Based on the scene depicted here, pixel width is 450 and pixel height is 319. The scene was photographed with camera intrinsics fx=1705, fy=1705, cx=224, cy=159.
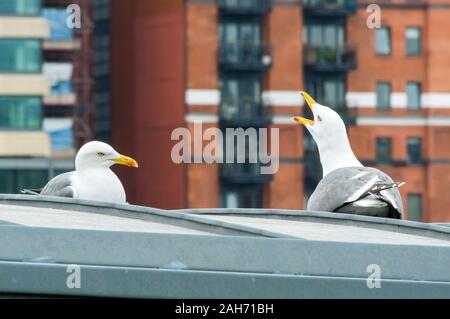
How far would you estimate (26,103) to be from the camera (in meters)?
71.1

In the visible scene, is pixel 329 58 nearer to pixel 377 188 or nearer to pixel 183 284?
pixel 377 188

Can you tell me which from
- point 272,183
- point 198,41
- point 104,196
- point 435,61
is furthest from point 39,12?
point 104,196

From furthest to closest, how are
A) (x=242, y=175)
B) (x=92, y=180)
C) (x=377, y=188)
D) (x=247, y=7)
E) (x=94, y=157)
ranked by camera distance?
(x=247, y=7) → (x=242, y=175) → (x=94, y=157) → (x=92, y=180) → (x=377, y=188)

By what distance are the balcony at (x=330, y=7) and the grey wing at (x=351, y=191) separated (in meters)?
61.6

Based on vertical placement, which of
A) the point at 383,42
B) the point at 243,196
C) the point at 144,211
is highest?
the point at 383,42

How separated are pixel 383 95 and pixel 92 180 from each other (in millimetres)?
63431

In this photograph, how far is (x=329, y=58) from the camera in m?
77.4

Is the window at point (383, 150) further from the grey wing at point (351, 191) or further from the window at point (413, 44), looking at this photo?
the grey wing at point (351, 191)

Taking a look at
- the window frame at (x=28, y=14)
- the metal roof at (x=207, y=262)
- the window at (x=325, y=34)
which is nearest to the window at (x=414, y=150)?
the window at (x=325, y=34)

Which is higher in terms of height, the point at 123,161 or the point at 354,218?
the point at 123,161

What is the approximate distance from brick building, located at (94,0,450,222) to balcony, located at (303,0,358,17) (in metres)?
0.05

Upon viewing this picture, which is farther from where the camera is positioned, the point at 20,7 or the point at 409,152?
the point at 409,152

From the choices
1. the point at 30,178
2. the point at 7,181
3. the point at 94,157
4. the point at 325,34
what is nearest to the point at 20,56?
the point at 30,178

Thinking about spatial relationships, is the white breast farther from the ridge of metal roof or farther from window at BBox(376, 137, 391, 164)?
window at BBox(376, 137, 391, 164)
